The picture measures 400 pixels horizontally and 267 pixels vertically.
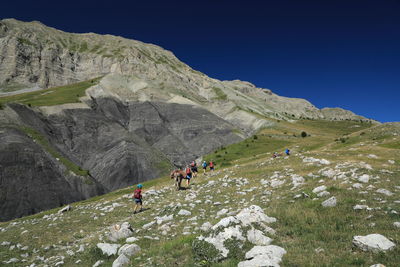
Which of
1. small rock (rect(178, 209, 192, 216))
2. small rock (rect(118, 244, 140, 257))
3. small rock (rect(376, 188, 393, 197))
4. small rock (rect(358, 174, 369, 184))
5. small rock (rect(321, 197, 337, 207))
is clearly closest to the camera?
small rock (rect(118, 244, 140, 257))

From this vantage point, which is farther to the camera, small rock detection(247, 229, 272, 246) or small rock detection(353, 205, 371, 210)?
small rock detection(353, 205, 371, 210)

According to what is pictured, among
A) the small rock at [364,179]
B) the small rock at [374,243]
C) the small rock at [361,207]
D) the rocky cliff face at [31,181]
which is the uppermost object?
the small rock at [364,179]

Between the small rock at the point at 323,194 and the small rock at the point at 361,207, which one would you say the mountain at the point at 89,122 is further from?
the small rock at the point at 361,207

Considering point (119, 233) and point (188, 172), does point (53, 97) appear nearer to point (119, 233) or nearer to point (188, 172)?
point (188, 172)

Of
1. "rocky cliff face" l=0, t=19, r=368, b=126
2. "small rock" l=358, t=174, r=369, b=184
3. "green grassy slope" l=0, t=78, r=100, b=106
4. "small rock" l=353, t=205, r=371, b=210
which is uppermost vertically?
"rocky cliff face" l=0, t=19, r=368, b=126

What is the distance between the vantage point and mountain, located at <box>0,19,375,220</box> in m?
51.2

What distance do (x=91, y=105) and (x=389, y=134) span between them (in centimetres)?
10622

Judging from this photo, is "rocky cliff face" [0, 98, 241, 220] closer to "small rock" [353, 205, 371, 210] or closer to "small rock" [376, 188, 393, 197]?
"small rock" [353, 205, 371, 210]

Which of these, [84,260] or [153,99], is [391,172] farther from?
[153,99]

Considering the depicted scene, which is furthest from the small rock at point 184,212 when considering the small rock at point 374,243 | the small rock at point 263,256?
the small rock at point 374,243

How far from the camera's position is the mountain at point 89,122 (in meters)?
51.2

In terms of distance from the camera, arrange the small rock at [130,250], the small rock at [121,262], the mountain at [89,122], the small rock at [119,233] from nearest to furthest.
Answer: the small rock at [121,262], the small rock at [130,250], the small rock at [119,233], the mountain at [89,122]

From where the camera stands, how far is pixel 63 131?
282 ft

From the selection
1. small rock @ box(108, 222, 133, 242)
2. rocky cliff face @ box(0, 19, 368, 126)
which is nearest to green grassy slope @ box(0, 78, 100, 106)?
rocky cliff face @ box(0, 19, 368, 126)
